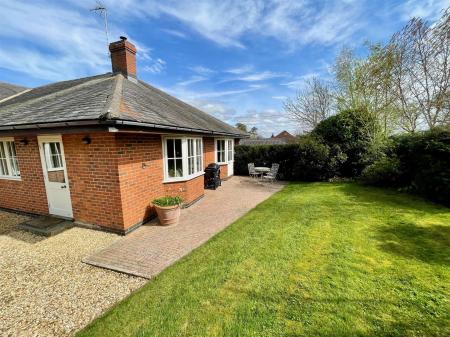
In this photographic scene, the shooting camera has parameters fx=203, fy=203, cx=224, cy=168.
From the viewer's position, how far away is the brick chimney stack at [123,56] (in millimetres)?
9562

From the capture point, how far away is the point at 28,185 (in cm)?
710

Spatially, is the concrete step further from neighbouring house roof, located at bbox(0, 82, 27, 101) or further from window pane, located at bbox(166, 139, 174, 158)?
neighbouring house roof, located at bbox(0, 82, 27, 101)

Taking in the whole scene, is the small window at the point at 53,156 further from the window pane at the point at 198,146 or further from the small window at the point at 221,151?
the small window at the point at 221,151

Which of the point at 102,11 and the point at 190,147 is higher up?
the point at 102,11

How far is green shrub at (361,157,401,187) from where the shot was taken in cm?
987

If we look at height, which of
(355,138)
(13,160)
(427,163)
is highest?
(355,138)

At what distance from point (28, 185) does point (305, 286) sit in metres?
9.11

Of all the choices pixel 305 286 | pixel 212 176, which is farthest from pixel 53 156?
pixel 305 286

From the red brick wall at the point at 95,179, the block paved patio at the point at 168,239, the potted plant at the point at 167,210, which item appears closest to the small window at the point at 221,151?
the block paved patio at the point at 168,239

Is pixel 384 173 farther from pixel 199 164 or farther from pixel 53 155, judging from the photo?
pixel 53 155

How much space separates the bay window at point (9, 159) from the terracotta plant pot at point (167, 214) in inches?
219

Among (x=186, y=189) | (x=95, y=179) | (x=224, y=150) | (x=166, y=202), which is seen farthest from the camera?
(x=224, y=150)

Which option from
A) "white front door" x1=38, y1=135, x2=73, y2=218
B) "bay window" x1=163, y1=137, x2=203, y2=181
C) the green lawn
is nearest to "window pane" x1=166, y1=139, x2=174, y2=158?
"bay window" x1=163, y1=137, x2=203, y2=181

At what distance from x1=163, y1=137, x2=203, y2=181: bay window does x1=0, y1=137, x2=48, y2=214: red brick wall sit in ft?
13.2
